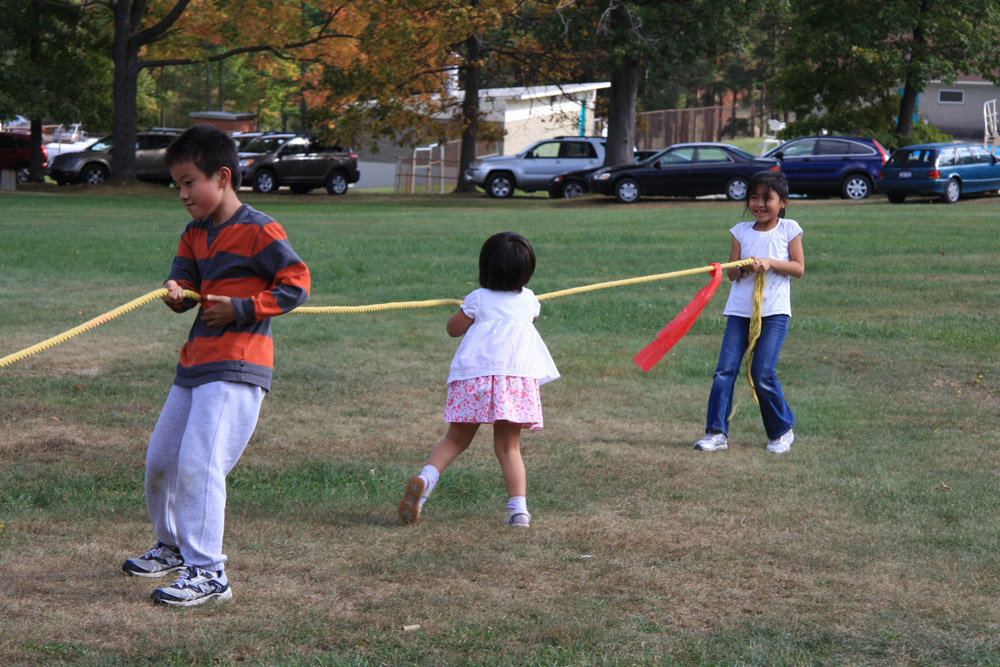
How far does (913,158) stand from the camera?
26578 mm

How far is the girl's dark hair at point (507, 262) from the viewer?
4727mm

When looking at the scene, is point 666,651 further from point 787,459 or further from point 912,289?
point 912,289

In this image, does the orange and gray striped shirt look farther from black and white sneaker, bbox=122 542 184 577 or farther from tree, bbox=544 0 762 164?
tree, bbox=544 0 762 164

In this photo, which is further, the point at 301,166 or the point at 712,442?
the point at 301,166

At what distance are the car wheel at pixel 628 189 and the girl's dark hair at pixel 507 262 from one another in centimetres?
2485

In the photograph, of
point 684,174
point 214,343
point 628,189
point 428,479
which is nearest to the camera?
point 214,343

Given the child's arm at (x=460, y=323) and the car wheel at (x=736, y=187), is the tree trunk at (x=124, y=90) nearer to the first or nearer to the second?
the car wheel at (x=736, y=187)

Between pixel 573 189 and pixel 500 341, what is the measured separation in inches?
1094

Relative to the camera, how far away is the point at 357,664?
3.45 m

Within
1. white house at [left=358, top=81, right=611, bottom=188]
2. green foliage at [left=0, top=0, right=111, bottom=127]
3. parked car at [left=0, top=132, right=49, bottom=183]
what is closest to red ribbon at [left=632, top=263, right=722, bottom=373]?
green foliage at [left=0, top=0, right=111, bottom=127]

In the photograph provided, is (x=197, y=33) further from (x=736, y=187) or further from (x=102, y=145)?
(x=736, y=187)

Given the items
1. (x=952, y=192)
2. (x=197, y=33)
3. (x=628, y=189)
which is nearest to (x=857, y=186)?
(x=952, y=192)

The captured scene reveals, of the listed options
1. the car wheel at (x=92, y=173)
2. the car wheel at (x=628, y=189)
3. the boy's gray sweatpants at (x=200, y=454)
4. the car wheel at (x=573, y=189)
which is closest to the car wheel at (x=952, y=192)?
the car wheel at (x=628, y=189)

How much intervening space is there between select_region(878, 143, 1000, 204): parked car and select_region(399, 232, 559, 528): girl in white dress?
23.6 m
